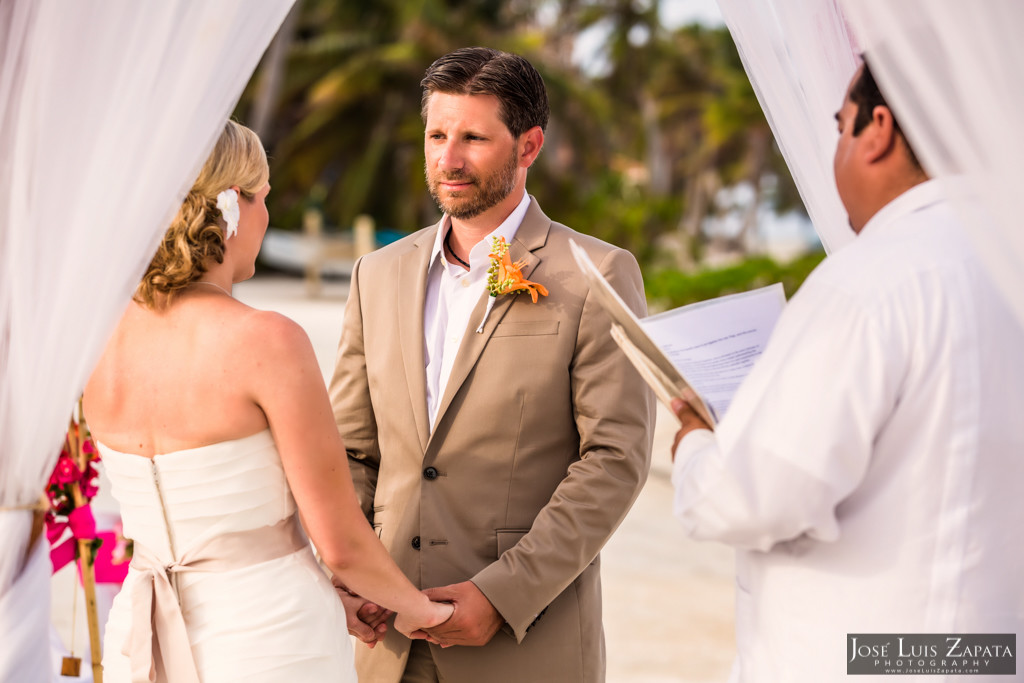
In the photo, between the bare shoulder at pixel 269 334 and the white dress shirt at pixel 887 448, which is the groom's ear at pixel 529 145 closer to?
the bare shoulder at pixel 269 334

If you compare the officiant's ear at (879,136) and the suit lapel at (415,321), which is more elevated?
the officiant's ear at (879,136)

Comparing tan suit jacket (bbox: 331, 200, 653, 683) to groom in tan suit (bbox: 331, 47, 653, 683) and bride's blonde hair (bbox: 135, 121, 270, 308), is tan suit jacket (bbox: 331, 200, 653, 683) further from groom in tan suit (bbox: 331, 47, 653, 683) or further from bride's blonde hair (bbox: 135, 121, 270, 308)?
bride's blonde hair (bbox: 135, 121, 270, 308)

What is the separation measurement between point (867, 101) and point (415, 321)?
50.7 inches

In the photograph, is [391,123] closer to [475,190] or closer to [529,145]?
[529,145]

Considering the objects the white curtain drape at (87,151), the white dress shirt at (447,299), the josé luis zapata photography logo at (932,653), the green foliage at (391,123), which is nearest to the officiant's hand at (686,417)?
the josé luis zapata photography logo at (932,653)

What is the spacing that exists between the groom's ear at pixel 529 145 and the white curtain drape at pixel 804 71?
1.90 feet

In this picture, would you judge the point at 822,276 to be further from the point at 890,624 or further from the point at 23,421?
the point at 23,421

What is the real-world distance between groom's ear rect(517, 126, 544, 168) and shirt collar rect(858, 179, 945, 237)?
45.2 inches

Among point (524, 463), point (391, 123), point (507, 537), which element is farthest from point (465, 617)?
point (391, 123)

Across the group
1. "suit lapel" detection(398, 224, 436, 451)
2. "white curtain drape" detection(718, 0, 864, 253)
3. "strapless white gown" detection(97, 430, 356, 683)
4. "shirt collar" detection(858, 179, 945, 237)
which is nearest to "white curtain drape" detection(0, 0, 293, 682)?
"strapless white gown" detection(97, 430, 356, 683)

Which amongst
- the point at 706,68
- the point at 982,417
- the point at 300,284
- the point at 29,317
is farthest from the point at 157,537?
the point at 706,68

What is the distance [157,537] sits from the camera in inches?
83.7

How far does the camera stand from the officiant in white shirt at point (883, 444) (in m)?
1.64

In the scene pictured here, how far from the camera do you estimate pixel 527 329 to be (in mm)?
2590
